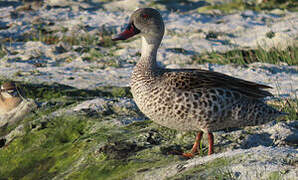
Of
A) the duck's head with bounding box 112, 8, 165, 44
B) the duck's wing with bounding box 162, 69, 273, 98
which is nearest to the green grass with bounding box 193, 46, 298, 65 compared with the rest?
the duck's head with bounding box 112, 8, 165, 44

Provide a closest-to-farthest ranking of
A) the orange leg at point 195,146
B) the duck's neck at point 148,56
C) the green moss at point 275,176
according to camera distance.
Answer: the green moss at point 275,176, the orange leg at point 195,146, the duck's neck at point 148,56

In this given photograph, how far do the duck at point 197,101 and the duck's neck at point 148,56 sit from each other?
2.5 inches

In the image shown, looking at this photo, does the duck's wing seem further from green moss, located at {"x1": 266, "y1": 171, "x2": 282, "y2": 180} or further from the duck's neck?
green moss, located at {"x1": 266, "y1": 171, "x2": 282, "y2": 180}

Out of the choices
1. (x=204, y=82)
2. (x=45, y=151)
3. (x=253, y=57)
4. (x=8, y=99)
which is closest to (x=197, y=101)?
(x=204, y=82)

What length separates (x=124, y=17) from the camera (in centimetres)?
1247

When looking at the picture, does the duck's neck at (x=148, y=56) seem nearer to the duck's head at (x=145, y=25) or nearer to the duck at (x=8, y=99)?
the duck's head at (x=145, y=25)

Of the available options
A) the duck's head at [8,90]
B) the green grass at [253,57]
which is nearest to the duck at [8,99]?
the duck's head at [8,90]

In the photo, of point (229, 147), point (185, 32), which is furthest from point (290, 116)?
point (185, 32)

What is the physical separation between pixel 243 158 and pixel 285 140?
1.17 m

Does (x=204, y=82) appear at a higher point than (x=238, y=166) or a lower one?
higher

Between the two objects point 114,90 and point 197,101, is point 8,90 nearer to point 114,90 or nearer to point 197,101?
point 114,90

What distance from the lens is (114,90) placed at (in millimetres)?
7723

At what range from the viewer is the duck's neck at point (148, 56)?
518 cm

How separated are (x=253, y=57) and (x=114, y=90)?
313 cm
